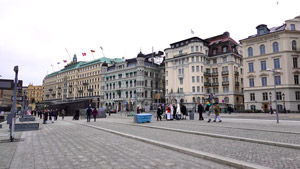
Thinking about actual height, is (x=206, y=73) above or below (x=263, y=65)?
above

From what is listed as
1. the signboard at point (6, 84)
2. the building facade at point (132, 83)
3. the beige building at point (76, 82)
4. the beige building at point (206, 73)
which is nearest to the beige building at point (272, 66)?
the beige building at point (206, 73)

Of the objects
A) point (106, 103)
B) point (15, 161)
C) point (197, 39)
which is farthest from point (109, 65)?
point (15, 161)

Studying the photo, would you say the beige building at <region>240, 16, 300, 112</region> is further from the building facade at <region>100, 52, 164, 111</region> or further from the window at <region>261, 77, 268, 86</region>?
the building facade at <region>100, 52, 164, 111</region>

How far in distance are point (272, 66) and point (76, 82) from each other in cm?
8167

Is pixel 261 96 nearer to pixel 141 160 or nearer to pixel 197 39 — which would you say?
pixel 197 39

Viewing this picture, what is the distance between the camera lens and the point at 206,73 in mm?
57844

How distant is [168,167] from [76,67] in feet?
333

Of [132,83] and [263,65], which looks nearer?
[263,65]

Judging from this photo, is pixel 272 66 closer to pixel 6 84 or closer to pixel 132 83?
pixel 132 83

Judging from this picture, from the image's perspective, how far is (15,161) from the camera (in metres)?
5.76

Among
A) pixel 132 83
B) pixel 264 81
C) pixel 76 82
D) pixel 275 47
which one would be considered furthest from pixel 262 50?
pixel 76 82

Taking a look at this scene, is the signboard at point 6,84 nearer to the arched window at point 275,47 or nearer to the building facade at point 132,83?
the arched window at point 275,47

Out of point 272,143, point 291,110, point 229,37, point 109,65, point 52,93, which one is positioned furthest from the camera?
point 52,93

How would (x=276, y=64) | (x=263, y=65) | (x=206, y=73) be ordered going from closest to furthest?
(x=276, y=64) → (x=263, y=65) → (x=206, y=73)
